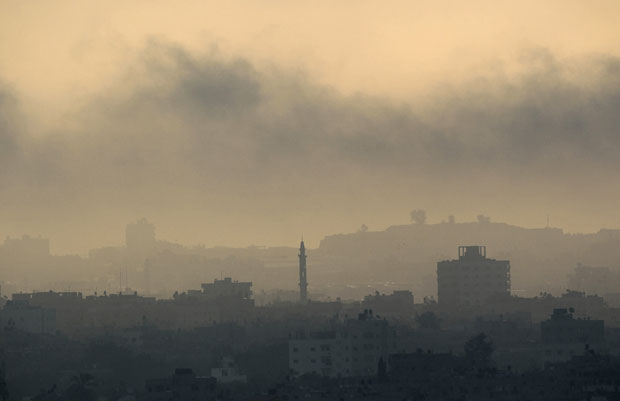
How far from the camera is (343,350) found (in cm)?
15438

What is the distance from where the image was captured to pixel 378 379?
128 metres

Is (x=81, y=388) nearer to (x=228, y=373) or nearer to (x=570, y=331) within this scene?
(x=228, y=373)

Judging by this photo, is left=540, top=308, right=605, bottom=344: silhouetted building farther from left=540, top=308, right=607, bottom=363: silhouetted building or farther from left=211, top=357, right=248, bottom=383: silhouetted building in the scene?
left=211, top=357, right=248, bottom=383: silhouetted building

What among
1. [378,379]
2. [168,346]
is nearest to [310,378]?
[378,379]

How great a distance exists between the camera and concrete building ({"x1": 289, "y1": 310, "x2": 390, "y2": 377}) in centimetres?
15200

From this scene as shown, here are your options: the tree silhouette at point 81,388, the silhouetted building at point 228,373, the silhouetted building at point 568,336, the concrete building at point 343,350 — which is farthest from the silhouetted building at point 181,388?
the silhouetted building at point 568,336

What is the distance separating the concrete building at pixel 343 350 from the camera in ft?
499

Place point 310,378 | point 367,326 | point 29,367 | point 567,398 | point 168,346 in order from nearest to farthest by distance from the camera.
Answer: point 567,398, point 310,378, point 367,326, point 29,367, point 168,346

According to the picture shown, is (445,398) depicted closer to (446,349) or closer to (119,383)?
(119,383)

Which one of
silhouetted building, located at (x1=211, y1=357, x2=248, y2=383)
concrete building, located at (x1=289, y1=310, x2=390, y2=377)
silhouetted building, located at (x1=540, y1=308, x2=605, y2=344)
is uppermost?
silhouetted building, located at (x1=540, y1=308, x2=605, y2=344)

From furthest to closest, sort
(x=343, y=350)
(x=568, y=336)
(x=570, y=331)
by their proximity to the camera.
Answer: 1. (x=570, y=331)
2. (x=568, y=336)
3. (x=343, y=350)

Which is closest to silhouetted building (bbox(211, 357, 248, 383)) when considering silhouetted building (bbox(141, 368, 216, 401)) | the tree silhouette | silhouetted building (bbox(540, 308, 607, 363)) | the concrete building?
the concrete building

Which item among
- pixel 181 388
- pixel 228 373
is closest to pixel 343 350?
pixel 228 373

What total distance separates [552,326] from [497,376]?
2010 inches
